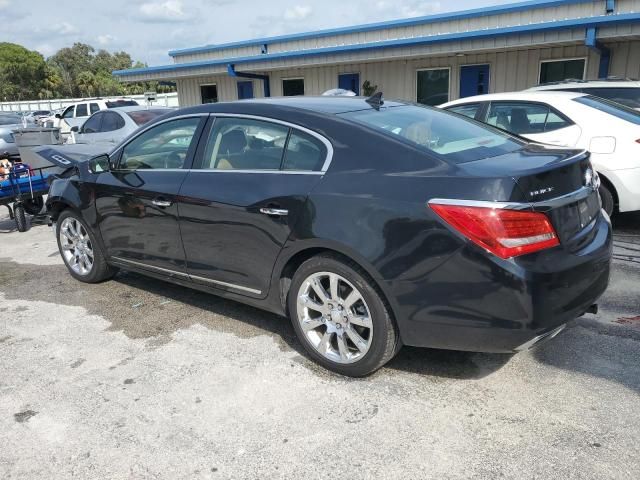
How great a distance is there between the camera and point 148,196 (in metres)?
4.24

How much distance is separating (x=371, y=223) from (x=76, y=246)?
347cm

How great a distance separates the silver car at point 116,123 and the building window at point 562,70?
8.86 metres

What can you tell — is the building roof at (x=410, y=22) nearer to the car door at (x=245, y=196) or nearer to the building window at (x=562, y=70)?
the building window at (x=562, y=70)

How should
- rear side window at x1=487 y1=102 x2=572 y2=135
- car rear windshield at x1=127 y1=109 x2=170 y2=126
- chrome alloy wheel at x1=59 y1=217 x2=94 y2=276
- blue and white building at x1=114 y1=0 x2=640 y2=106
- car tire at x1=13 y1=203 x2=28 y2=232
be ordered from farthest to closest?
1. blue and white building at x1=114 y1=0 x2=640 y2=106
2. car rear windshield at x1=127 y1=109 x2=170 y2=126
3. car tire at x1=13 y1=203 x2=28 y2=232
4. rear side window at x1=487 y1=102 x2=572 y2=135
5. chrome alloy wheel at x1=59 y1=217 x2=94 y2=276

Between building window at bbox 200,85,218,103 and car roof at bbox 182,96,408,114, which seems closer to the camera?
car roof at bbox 182,96,408,114

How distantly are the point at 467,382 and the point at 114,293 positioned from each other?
3.25 metres

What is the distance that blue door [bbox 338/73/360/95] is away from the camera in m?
16.7

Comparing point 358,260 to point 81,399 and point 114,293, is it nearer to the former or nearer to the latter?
point 81,399

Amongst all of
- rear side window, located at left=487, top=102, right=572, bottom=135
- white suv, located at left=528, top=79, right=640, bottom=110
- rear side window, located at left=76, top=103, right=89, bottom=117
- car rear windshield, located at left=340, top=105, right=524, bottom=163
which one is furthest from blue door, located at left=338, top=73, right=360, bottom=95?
car rear windshield, located at left=340, top=105, right=524, bottom=163

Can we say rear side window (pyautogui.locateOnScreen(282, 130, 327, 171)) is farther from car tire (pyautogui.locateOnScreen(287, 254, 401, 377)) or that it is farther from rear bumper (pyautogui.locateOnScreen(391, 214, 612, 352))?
rear bumper (pyautogui.locateOnScreen(391, 214, 612, 352))

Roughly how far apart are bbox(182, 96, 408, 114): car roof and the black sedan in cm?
2

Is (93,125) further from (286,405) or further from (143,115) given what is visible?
(286,405)

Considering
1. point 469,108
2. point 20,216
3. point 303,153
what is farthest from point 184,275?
point 20,216

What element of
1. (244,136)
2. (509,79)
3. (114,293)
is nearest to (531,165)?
(244,136)
